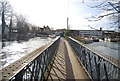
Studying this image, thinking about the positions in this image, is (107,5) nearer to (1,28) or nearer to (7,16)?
(1,28)

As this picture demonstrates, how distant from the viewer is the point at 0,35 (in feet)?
153

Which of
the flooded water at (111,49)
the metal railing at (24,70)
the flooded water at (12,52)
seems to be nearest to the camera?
the metal railing at (24,70)

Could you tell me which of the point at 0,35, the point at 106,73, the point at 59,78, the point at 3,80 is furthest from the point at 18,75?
the point at 0,35

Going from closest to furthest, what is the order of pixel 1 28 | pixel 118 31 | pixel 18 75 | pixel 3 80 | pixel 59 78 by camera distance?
pixel 3 80, pixel 18 75, pixel 118 31, pixel 59 78, pixel 1 28

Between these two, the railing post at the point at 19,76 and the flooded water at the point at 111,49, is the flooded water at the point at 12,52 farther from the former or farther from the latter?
the railing post at the point at 19,76

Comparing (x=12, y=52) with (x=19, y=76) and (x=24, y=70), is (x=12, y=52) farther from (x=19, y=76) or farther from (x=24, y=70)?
(x=19, y=76)

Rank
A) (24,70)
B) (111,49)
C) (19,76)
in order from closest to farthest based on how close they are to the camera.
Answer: (19,76) → (24,70) → (111,49)

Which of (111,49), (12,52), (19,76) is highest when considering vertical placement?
(19,76)

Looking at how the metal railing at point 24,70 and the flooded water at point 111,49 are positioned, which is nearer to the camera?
the metal railing at point 24,70

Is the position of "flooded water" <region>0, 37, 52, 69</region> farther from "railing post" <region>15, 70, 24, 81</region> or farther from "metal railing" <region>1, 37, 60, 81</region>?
"railing post" <region>15, 70, 24, 81</region>

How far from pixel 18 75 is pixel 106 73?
7.31 feet

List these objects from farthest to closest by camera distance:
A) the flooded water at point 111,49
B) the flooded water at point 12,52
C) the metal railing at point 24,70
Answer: the flooded water at point 12,52, the flooded water at point 111,49, the metal railing at point 24,70

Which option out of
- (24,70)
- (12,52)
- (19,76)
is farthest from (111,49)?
(19,76)

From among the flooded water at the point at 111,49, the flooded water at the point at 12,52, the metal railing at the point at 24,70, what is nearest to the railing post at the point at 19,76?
the metal railing at the point at 24,70
